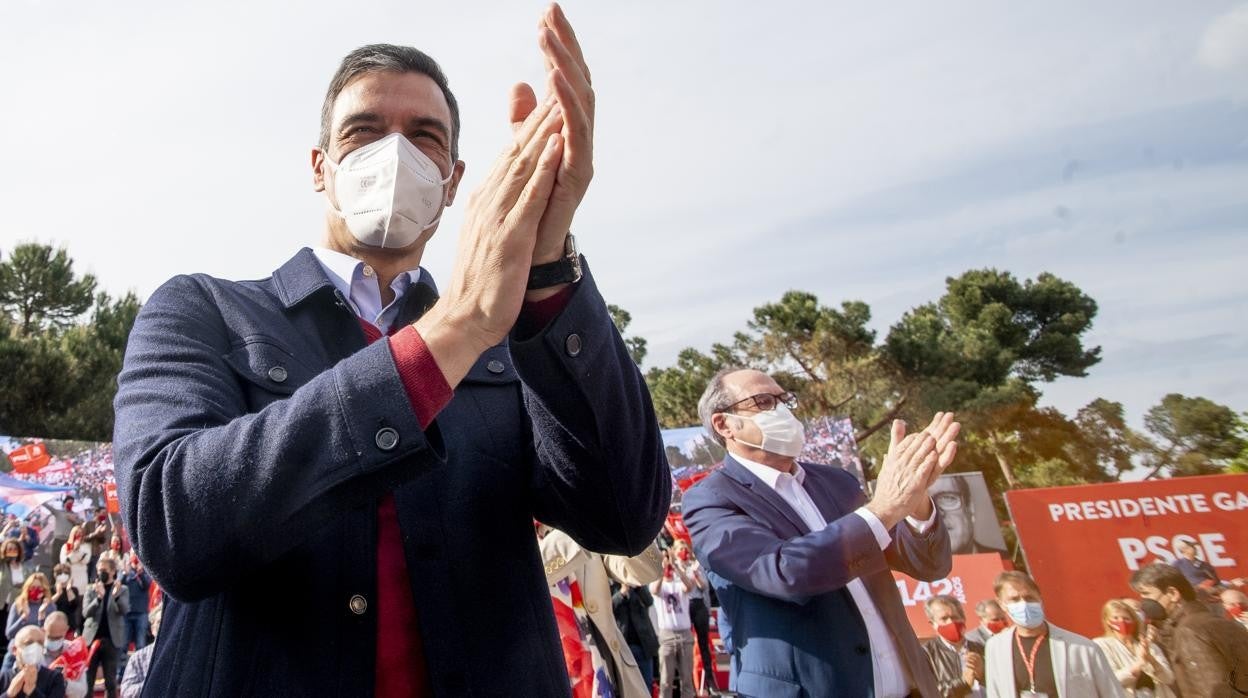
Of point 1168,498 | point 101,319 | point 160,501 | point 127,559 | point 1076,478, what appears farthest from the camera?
point 101,319

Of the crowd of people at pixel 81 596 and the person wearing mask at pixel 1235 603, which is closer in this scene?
the person wearing mask at pixel 1235 603

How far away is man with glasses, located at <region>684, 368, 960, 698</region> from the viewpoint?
275 centimetres

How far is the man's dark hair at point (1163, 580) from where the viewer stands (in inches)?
245

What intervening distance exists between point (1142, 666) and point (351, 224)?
7.28 metres

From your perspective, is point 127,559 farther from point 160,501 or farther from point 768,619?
point 160,501

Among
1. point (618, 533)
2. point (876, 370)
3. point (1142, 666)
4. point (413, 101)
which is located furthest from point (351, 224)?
point (876, 370)

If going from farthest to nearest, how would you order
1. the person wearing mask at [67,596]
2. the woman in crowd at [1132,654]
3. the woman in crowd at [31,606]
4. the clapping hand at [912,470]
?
the person wearing mask at [67,596] < the woman in crowd at [31,606] < the woman in crowd at [1132,654] < the clapping hand at [912,470]

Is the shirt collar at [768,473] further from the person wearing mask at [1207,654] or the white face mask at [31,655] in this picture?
the white face mask at [31,655]

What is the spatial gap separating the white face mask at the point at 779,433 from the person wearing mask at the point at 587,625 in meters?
1.89

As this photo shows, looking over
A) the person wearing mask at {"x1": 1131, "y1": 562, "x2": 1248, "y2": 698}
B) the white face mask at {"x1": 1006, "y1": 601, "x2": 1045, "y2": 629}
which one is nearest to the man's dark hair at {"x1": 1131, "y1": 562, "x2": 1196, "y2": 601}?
the person wearing mask at {"x1": 1131, "y1": 562, "x2": 1248, "y2": 698}

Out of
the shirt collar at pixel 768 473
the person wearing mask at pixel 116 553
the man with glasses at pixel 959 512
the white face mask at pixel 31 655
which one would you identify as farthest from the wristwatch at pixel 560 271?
the person wearing mask at pixel 116 553

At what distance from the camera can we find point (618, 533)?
129cm

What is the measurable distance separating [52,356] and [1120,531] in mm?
26917

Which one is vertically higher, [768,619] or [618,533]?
[768,619]
